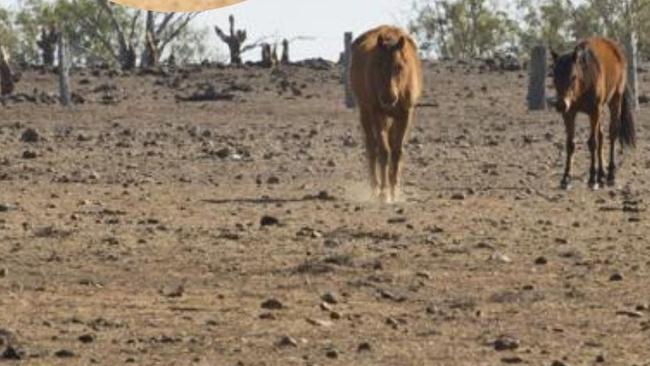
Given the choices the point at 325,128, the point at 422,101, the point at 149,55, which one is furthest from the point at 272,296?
the point at 149,55

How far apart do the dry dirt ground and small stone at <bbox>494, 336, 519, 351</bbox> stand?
0.02m

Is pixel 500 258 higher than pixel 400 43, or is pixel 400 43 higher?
pixel 400 43

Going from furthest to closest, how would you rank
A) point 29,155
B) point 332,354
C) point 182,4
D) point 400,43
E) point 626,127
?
1. point 29,155
2. point 626,127
3. point 400,43
4. point 332,354
5. point 182,4

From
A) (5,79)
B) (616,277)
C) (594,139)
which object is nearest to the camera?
(616,277)

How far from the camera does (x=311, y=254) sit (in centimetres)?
1145

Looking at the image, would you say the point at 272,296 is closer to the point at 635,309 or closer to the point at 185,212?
the point at 635,309

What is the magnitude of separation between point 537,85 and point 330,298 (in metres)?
19.5

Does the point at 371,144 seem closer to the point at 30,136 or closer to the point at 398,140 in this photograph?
the point at 398,140

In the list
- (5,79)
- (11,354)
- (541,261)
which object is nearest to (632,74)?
(5,79)

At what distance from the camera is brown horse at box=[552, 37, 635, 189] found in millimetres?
17312

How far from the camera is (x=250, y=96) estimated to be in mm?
30750

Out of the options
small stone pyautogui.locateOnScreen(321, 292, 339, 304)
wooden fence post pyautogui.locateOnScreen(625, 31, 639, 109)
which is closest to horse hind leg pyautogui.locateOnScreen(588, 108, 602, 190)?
small stone pyautogui.locateOnScreen(321, 292, 339, 304)

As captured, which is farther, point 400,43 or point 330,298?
point 400,43

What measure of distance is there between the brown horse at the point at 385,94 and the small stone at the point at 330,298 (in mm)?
5933
